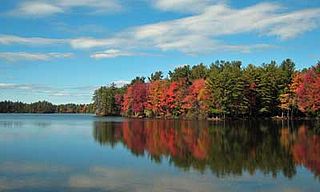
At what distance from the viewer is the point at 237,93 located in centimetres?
8019

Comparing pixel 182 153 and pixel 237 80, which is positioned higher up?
pixel 237 80

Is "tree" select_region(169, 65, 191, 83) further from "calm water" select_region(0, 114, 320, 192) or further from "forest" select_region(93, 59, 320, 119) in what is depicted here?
"calm water" select_region(0, 114, 320, 192)

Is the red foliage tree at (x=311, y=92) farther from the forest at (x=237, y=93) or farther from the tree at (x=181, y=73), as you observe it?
the tree at (x=181, y=73)

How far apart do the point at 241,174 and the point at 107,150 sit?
12.3m

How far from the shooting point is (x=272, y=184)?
16.2 metres

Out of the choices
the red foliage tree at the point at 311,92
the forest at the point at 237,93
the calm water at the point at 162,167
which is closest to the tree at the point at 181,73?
the forest at the point at 237,93

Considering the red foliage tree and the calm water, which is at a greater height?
the red foliage tree

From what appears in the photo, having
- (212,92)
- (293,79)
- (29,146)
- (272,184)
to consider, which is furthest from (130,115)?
(272,184)

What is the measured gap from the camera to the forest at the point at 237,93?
7639 centimetres

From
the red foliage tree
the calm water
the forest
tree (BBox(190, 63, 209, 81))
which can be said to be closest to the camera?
the calm water

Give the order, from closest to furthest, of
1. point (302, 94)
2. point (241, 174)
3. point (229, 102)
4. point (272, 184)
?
1. point (272, 184)
2. point (241, 174)
3. point (302, 94)
4. point (229, 102)

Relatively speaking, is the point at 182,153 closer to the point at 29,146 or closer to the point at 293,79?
the point at 29,146

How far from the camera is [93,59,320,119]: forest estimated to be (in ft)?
251

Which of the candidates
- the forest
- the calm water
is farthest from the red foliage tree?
the calm water
